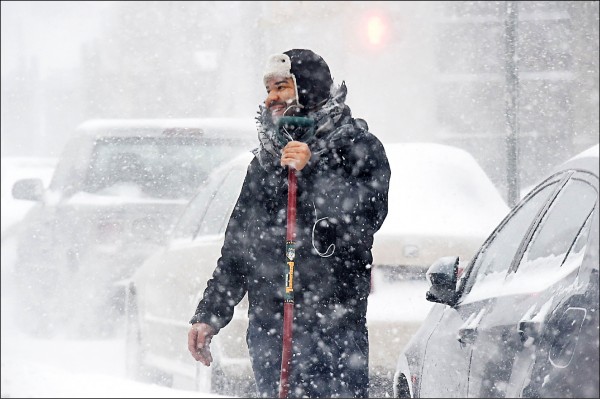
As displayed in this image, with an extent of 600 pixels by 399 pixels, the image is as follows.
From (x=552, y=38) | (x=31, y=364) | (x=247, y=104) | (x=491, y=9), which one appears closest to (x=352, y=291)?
(x=31, y=364)

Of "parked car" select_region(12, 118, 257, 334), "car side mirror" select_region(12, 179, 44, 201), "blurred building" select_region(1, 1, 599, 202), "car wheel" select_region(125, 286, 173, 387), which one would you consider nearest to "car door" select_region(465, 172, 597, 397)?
"car wheel" select_region(125, 286, 173, 387)

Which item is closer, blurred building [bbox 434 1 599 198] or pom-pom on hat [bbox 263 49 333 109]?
pom-pom on hat [bbox 263 49 333 109]

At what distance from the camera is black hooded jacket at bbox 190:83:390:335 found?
4.20 metres

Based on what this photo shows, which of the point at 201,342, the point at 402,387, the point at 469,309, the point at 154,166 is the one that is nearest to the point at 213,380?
the point at 402,387

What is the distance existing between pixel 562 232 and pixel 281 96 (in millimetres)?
1360

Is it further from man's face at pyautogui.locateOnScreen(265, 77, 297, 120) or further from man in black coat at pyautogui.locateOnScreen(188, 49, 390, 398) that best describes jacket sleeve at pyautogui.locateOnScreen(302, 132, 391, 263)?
man's face at pyautogui.locateOnScreen(265, 77, 297, 120)

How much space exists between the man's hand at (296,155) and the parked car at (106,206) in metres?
5.48

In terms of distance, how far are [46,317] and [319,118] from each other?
634 cm

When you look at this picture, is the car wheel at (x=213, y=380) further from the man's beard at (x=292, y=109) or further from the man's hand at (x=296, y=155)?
the man's hand at (x=296, y=155)

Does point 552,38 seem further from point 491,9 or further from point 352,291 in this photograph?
point 352,291

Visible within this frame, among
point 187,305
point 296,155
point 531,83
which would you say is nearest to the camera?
point 296,155

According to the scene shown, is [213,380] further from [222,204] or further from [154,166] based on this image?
[154,166]

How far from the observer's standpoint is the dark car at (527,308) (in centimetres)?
265

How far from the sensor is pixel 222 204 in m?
7.16
